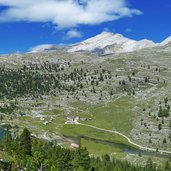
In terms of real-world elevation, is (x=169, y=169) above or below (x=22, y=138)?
below

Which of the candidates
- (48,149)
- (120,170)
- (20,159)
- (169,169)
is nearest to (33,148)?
(48,149)

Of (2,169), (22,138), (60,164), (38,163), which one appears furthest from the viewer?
(22,138)

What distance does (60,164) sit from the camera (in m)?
146

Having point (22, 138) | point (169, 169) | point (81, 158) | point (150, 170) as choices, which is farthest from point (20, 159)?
point (169, 169)

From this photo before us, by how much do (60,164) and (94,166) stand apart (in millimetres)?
14512

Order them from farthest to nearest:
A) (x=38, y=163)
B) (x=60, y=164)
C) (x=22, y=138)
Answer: (x=22, y=138) < (x=60, y=164) < (x=38, y=163)

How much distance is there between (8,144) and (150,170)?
59161mm

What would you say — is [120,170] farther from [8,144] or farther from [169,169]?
[8,144]

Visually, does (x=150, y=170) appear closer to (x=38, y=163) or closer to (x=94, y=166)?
(x=94, y=166)

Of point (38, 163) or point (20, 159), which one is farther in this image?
point (20, 159)

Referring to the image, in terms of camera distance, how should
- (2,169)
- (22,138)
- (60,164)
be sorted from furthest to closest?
(22,138) → (60,164) → (2,169)

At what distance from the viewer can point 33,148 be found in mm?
165500

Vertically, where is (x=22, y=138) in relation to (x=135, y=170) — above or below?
above

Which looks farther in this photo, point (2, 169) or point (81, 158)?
point (81, 158)
